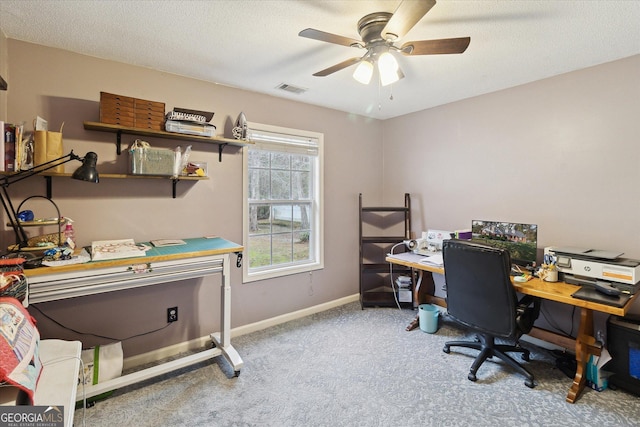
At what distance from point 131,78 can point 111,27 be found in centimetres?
54

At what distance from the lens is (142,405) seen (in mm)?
1913

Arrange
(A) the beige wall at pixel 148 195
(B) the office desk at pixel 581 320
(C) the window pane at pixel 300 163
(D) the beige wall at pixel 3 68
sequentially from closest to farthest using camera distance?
(D) the beige wall at pixel 3 68 < (B) the office desk at pixel 581 320 < (A) the beige wall at pixel 148 195 < (C) the window pane at pixel 300 163

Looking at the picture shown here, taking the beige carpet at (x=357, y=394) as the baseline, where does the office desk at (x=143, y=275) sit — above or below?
above

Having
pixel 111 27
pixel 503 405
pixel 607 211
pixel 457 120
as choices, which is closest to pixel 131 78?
pixel 111 27

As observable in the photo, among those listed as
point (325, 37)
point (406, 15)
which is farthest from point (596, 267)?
point (325, 37)

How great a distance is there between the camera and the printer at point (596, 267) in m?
1.94

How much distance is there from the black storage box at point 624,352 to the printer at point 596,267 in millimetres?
292

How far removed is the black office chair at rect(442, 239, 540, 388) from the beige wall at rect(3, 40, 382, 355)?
1561mm

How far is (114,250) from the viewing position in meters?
1.92

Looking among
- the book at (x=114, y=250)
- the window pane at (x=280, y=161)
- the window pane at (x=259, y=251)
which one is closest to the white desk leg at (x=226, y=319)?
the book at (x=114, y=250)

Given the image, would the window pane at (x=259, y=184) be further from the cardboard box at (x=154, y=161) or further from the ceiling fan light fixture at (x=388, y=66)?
the ceiling fan light fixture at (x=388, y=66)

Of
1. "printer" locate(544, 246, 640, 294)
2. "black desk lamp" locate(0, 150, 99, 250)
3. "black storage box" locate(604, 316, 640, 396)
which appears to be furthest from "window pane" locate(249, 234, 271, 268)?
"black storage box" locate(604, 316, 640, 396)

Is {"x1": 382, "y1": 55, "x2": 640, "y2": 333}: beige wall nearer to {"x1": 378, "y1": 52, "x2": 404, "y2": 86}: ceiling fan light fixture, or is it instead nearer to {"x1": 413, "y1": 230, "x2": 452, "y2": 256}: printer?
{"x1": 413, "y1": 230, "x2": 452, "y2": 256}: printer

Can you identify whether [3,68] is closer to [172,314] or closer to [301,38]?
[301,38]
